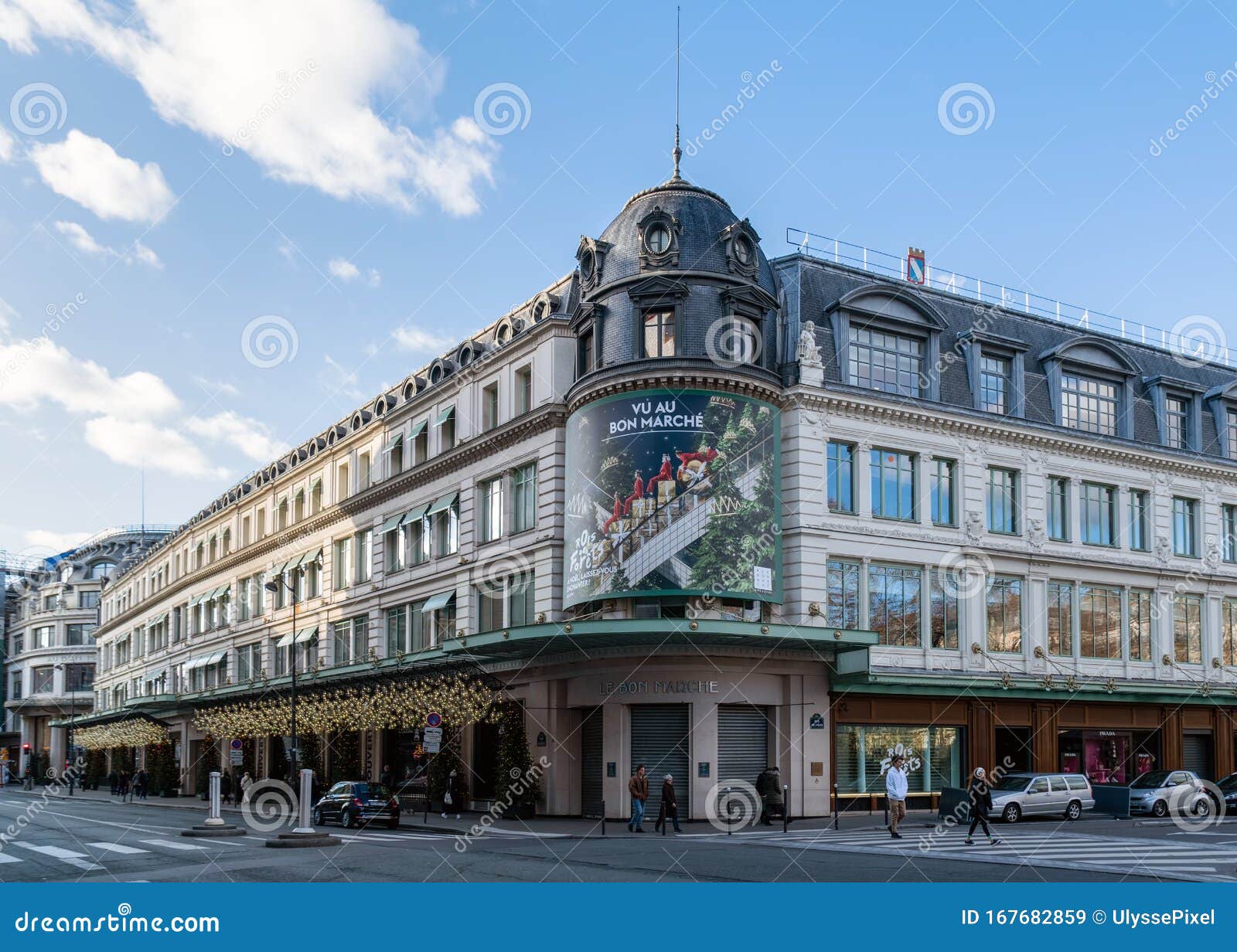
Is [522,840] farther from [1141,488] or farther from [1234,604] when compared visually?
[1234,604]

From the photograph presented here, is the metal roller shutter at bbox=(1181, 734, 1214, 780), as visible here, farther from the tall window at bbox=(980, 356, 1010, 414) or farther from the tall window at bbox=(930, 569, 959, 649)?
the tall window at bbox=(980, 356, 1010, 414)

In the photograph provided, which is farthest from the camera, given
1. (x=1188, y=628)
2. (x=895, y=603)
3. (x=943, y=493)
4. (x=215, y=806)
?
(x=1188, y=628)

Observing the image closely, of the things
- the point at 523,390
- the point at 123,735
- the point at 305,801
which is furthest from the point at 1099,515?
the point at 123,735

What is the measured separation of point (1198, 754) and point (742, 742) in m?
21.6

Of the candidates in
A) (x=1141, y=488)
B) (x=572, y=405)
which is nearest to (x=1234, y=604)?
(x=1141, y=488)

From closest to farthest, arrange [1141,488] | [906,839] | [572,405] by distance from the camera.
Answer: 1. [906,839]
2. [572,405]
3. [1141,488]

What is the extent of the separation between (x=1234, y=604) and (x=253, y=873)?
43.4 metres

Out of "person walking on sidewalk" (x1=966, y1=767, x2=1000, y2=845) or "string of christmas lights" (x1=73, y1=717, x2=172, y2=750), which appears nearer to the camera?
"person walking on sidewalk" (x1=966, y1=767, x2=1000, y2=845)

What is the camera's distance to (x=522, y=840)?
31266mm

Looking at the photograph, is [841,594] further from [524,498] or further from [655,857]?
[655,857]

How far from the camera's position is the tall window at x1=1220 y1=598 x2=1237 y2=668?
2035 inches

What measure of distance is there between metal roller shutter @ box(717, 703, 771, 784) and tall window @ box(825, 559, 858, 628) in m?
3.71

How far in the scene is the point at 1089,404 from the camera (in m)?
49.4

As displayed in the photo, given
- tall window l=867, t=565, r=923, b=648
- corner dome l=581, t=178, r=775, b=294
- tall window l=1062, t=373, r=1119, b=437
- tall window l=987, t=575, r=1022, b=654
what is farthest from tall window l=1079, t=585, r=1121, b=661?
corner dome l=581, t=178, r=775, b=294
